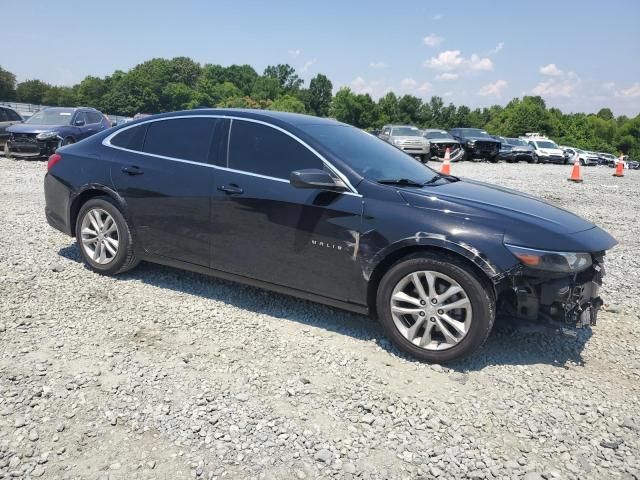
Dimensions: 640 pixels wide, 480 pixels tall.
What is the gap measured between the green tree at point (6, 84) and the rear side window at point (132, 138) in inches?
3672

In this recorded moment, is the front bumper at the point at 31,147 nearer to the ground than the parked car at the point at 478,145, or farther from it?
nearer to the ground

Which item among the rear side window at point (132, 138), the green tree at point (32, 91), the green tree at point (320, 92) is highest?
the green tree at point (320, 92)

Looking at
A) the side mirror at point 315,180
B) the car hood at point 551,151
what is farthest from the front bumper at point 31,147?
the car hood at point 551,151

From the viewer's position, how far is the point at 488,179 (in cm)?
1605

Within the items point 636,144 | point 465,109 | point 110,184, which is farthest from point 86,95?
point 110,184

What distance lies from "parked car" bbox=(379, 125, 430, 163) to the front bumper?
42.2 feet

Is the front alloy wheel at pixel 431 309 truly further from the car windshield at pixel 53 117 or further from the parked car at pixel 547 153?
the parked car at pixel 547 153

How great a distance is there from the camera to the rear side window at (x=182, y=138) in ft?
14.5

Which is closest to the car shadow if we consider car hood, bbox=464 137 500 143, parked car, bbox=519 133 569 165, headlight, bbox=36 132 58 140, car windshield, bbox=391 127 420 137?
headlight, bbox=36 132 58 140

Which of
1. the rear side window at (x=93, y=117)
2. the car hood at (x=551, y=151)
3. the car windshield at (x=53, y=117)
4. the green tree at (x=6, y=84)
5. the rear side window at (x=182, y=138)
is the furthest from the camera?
the green tree at (x=6, y=84)

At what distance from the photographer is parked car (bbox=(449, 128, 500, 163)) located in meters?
25.8

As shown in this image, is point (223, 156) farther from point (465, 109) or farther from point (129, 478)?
point (465, 109)

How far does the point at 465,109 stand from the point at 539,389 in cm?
11485

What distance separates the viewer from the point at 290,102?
352 ft
